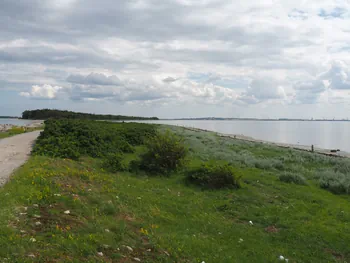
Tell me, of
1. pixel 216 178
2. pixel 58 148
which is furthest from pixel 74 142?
pixel 216 178

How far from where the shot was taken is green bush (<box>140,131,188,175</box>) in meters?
16.3

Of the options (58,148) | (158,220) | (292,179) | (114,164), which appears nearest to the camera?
(158,220)

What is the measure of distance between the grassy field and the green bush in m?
1.58

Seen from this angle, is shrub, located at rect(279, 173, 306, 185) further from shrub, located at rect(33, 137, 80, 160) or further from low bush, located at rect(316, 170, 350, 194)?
shrub, located at rect(33, 137, 80, 160)

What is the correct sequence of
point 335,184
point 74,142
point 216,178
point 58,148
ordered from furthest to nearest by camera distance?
point 74,142 → point 58,148 → point 335,184 → point 216,178

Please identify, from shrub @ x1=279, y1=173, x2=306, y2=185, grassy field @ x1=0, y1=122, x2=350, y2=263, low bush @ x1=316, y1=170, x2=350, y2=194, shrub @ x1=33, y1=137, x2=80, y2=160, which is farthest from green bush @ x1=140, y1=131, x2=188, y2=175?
low bush @ x1=316, y1=170, x2=350, y2=194

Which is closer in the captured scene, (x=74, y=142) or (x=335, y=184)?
(x=335, y=184)

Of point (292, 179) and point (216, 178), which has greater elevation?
point (216, 178)

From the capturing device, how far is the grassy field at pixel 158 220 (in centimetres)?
609

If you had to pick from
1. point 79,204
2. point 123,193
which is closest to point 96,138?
point 123,193

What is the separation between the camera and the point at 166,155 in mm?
16688

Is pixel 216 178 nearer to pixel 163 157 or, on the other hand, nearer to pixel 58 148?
pixel 163 157

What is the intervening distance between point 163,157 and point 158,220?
25.1ft

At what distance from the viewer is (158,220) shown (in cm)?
901
